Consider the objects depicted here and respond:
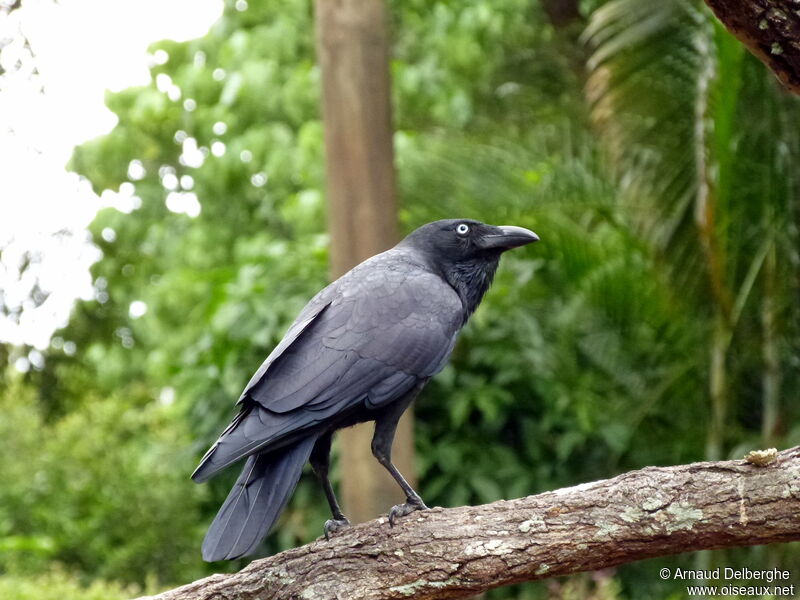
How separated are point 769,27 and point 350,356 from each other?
1.57 metres

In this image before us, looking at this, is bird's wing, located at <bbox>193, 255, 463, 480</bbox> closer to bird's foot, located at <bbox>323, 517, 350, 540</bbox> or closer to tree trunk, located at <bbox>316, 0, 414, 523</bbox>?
bird's foot, located at <bbox>323, 517, 350, 540</bbox>

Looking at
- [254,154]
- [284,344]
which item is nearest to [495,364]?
[284,344]

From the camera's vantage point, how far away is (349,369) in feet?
10.9

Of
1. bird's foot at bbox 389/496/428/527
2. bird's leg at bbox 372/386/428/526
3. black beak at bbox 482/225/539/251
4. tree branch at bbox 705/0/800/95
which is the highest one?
tree branch at bbox 705/0/800/95

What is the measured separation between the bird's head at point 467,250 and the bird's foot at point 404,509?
0.83m

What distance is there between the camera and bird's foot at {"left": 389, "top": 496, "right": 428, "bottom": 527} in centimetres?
319

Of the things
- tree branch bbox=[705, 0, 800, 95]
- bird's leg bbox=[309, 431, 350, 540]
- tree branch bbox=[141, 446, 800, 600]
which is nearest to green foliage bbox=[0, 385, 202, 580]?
bird's leg bbox=[309, 431, 350, 540]

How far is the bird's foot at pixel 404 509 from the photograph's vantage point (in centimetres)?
319

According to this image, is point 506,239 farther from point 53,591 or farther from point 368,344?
point 53,591

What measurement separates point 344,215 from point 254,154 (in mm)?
5222

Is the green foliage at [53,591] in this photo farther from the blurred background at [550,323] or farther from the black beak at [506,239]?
the black beak at [506,239]

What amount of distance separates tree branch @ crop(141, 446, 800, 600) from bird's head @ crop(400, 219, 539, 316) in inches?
40.5

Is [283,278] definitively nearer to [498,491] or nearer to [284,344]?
[498,491]

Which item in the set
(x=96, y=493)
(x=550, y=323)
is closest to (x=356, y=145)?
(x=550, y=323)
